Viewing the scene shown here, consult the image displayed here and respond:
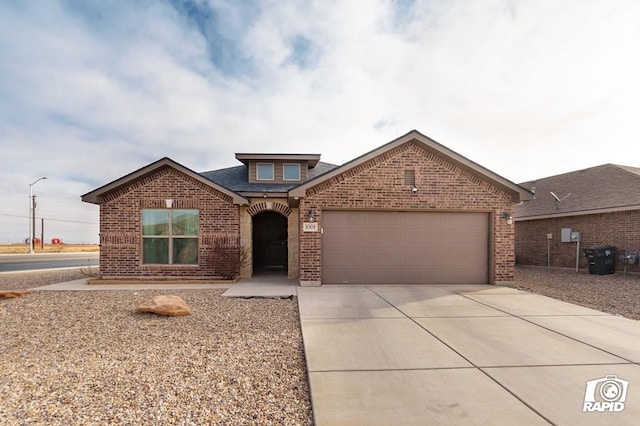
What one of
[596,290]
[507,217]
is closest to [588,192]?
[596,290]

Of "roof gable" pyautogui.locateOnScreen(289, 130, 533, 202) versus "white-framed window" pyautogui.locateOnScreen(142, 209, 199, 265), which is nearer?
"roof gable" pyautogui.locateOnScreen(289, 130, 533, 202)

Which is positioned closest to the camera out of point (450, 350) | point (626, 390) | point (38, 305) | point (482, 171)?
point (626, 390)

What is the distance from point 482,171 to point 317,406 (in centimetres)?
936

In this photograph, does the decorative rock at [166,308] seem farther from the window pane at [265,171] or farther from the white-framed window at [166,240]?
the window pane at [265,171]

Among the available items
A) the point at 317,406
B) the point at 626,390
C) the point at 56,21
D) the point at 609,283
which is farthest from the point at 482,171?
the point at 56,21

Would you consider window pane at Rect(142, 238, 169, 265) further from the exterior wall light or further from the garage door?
the exterior wall light

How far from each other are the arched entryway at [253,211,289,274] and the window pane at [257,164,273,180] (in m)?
1.99

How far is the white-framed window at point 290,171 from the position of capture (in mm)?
14431

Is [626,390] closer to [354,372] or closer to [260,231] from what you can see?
[354,372]

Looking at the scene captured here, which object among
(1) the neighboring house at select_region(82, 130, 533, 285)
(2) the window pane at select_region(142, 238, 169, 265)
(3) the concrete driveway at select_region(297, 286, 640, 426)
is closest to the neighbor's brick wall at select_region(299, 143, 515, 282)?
(1) the neighboring house at select_region(82, 130, 533, 285)

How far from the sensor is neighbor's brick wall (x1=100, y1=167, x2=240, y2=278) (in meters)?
10.9

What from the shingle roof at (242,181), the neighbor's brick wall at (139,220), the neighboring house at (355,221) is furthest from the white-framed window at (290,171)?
the neighbor's brick wall at (139,220)

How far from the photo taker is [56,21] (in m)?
8.67

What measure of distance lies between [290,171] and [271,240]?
3.59 m
